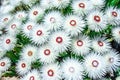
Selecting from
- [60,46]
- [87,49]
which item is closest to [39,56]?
[60,46]

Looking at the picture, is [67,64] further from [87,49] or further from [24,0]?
[24,0]

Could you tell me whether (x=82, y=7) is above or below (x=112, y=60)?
above

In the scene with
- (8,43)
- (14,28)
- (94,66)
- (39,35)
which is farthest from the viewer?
(14,28)

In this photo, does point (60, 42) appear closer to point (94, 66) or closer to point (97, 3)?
point (94, 66)

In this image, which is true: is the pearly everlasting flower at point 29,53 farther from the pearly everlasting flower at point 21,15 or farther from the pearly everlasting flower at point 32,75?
the pearly everlasting flower at point 21,15

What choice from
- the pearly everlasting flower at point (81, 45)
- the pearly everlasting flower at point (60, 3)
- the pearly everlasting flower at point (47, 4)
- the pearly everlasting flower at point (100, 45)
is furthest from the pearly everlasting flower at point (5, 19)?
the pearly everlasting flower at point (100, 45)

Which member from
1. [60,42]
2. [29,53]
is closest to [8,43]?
[29,53]

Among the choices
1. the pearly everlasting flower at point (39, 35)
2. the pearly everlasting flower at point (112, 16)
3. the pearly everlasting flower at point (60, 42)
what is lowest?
the pearly everlasting flower at point (60, 42)
